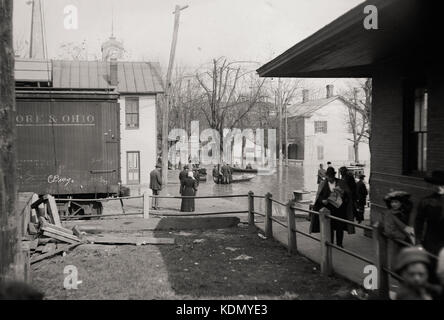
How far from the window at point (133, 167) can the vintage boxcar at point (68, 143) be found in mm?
16650

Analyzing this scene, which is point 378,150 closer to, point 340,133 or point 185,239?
point 185,239

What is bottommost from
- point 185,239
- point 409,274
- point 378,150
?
point 185,239

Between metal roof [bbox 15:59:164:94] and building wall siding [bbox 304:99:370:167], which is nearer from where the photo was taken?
metal roof [bbox 15:59:164:94]

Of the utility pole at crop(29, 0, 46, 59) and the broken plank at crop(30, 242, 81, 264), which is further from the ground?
Result: the utility pole at crop(29, 0, 46, 59)

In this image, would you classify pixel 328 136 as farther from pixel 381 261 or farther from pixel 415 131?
pixel 381 261

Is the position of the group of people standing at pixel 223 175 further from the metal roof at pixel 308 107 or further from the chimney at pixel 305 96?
the chimney at pixel 305 96

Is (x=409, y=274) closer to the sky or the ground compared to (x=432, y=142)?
closer to the ground

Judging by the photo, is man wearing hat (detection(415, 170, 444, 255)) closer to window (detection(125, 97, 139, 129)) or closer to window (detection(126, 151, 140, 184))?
window (detection(126, 151, 140, 184))

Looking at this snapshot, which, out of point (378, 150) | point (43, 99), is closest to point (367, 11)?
point (378, 150)

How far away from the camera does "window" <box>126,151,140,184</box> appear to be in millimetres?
32250

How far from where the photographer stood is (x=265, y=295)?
6672mm

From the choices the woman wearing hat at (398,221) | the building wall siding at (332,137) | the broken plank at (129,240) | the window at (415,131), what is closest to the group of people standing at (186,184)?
the broken plank at (129,240)

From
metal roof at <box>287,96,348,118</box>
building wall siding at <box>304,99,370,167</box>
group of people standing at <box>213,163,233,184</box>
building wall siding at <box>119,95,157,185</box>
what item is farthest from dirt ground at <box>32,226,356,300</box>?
building wall siding at <box>304,99,370,167</box>
